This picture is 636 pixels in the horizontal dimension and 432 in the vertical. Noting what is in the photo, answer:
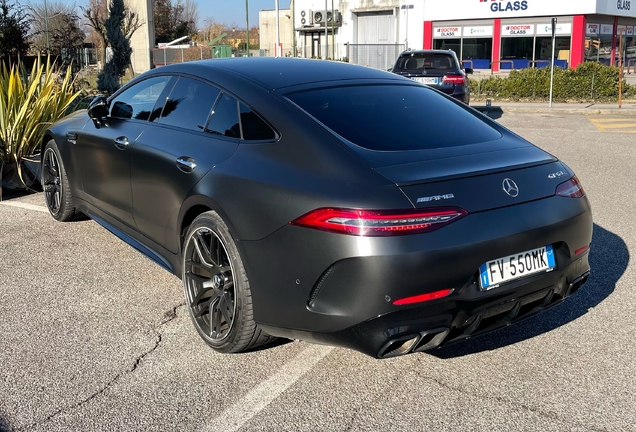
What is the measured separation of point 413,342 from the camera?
3.11 meters

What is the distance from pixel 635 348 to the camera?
3.85 metres

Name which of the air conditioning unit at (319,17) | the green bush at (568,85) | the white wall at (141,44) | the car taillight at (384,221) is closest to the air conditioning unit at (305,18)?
the air conditioning unit at (319,17)

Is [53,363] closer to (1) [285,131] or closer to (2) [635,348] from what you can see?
(1) [285,131]

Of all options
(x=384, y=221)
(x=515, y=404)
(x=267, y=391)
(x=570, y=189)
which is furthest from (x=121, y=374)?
(x=570, y=189)

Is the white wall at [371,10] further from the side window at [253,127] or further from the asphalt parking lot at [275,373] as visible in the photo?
the side window at [253,127]

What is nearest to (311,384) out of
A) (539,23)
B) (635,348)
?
(635,348)

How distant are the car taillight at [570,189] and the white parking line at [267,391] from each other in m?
1.50

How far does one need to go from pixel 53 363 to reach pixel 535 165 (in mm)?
2752

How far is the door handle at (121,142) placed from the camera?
4.77 meters

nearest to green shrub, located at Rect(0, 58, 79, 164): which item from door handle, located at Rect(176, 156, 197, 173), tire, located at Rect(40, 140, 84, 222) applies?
tire, located at Rect(40, 140, 84, 222)

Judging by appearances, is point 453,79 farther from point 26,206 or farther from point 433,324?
point 433,324

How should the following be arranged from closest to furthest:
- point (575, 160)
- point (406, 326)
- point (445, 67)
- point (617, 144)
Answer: point (406, 326)
point (575, 160)
point (617, 144)
point (445, 67)

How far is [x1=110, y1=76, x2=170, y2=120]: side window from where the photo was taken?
4.82 metres

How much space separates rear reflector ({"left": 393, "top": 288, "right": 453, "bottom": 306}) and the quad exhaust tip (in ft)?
0.50
